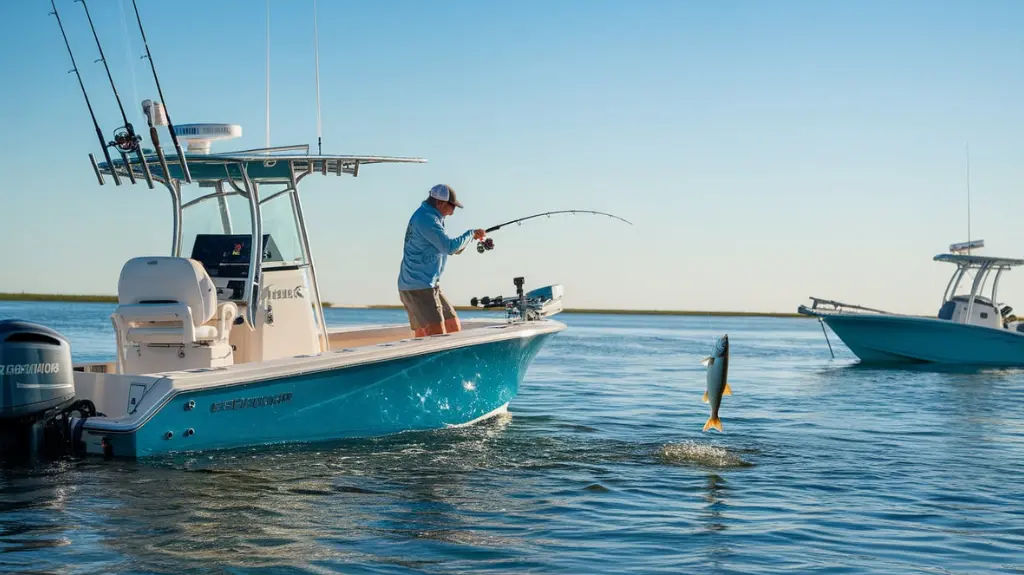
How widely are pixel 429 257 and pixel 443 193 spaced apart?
0.57 meters

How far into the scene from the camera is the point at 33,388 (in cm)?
677

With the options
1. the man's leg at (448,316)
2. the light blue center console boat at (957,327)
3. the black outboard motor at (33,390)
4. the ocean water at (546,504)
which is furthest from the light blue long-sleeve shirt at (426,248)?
the light blue center console boat at (957,327)

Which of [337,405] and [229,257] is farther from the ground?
[229,257]

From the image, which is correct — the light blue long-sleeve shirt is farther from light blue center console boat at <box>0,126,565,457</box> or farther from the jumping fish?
the jumping fish

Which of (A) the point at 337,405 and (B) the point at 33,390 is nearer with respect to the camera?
(B) the point at 33,390

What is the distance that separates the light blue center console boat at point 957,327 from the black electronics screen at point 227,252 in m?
16.6

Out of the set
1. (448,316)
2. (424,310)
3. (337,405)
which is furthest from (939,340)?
(337,405)

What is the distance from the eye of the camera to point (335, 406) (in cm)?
821

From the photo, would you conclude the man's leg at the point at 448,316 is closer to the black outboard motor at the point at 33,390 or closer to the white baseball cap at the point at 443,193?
the white baseball cap at the point at 443,193

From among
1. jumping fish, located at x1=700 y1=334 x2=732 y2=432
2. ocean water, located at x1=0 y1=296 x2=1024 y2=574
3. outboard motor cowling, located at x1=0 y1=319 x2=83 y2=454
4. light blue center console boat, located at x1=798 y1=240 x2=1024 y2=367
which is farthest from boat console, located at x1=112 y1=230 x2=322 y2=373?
light blue center console boat, located at x1=798 y1=240 x2=1024 y2=367

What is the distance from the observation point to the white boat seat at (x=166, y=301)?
298 inches

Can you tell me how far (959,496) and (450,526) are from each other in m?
3.63

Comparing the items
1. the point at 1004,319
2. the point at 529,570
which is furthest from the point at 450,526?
the point at 1004,319

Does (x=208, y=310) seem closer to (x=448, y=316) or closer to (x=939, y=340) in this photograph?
(x=448, y=316)
